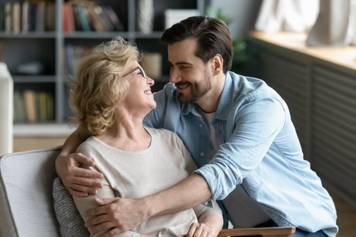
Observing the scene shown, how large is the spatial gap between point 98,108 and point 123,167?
19 cm

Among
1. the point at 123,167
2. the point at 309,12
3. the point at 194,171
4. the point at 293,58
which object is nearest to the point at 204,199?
the point at 194,171

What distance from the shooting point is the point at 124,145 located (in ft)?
8.05

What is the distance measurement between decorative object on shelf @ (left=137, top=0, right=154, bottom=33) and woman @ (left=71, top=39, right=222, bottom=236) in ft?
15.2

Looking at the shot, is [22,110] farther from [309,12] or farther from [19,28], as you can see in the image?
[309,12]

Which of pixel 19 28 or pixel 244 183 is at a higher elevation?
pixel 244 183

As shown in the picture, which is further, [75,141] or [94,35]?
[94,35]

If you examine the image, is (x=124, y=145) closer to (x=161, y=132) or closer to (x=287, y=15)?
(x=161, y=132)

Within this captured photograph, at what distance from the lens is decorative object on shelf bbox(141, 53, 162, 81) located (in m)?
7.17

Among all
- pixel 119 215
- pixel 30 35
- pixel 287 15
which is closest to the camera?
pixel 119 215

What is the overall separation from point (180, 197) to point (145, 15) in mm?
4930

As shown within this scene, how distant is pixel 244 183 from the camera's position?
254 cm

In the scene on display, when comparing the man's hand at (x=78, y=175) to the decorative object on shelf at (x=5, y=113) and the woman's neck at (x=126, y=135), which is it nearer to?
the woman's neck at (x=126, y=135)

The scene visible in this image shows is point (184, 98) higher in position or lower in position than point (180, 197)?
higher

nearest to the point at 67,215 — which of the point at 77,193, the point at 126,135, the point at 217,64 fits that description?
the point at 77,193
